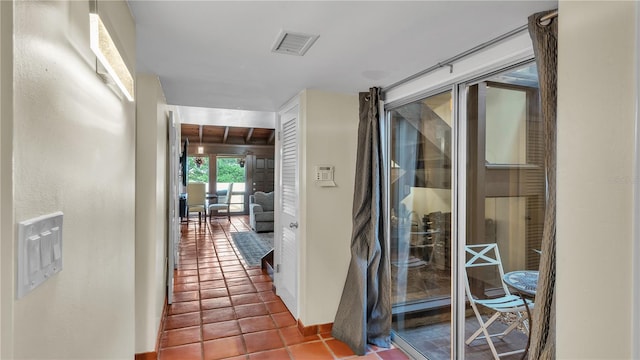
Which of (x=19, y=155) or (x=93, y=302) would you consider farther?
(x=93, y=302)

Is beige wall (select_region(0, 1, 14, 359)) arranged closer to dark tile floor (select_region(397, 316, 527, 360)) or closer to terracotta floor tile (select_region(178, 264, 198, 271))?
dark tile floor (select_region(397, 316, 527, 360))

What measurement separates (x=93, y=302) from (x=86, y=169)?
0.40 m

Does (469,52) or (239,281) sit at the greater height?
(469,52)

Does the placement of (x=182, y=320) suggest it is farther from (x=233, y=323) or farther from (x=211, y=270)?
(x=211, y=270)

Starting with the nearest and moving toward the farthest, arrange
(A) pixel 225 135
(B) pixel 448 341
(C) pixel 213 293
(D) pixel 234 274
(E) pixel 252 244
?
(B) pixel 448 341
(C) pixel 213 293
(D) pixel 234 274
(E) pixel 252 244
(A) pixel 225 135

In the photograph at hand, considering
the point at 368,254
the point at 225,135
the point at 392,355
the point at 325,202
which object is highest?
the point at 225,135

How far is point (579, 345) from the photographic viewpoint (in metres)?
0.88

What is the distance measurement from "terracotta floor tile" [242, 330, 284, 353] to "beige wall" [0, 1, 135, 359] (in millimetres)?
1407

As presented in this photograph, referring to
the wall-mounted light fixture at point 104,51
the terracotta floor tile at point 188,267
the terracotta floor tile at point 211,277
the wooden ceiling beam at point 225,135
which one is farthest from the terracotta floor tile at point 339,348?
the wooden ceiling beam at point 225,135

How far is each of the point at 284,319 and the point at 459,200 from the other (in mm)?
1964

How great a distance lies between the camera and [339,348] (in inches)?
101

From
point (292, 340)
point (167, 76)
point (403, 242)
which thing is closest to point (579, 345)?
point (403, 242)

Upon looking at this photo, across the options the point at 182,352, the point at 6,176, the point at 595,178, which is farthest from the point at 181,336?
the point at 595,178

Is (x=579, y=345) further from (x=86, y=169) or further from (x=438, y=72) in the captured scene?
(x=438, y=72)
